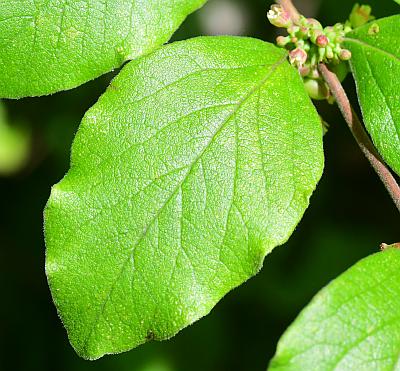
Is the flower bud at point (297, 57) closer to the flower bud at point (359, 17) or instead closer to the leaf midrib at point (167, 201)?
the leaf midrib at point (167, 201)

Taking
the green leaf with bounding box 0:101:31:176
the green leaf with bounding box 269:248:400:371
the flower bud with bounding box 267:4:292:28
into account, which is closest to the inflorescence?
the flower bud with bounding box 267:4:292:28

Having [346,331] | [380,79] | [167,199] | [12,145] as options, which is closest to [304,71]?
[380,79]

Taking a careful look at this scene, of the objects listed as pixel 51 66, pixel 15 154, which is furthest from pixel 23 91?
pixel 15 154

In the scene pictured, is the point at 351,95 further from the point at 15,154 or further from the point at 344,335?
the point at 344,335

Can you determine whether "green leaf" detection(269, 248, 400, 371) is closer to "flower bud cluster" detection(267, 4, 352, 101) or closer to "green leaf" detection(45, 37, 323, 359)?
"green leaf" detection(45, 37, 323, 359)

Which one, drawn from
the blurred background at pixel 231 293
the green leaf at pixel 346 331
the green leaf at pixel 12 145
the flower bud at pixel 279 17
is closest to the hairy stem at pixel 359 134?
the flower bud at pixel 279 17

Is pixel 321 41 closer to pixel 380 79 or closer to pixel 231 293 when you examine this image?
pixel 380 79
